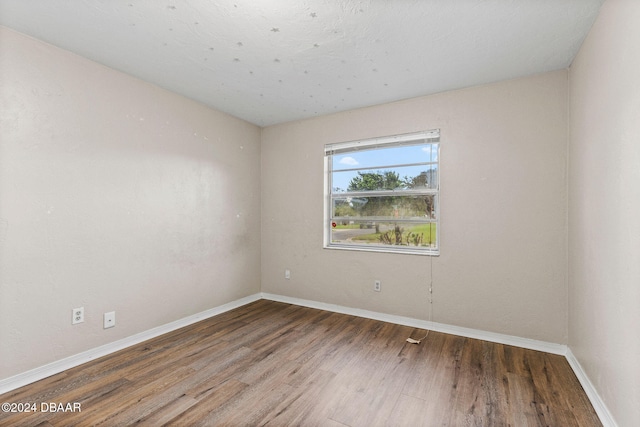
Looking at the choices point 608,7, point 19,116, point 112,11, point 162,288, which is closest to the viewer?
point 608,7

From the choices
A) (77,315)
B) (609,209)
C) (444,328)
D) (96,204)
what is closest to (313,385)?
(444,328)

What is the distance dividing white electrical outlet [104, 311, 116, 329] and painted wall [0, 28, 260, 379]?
3 centimetres

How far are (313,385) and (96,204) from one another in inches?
90.3

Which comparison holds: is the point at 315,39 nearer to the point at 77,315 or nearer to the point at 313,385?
the point at 313,385


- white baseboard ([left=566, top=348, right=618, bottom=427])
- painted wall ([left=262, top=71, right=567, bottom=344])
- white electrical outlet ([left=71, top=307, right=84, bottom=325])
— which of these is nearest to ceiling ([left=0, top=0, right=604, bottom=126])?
painted wall ([left=262, top=71, right=567, bottom=344])

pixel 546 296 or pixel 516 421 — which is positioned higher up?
pixel 546 296

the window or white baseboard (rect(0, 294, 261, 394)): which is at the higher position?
the window

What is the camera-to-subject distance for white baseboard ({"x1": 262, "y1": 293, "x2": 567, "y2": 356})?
8.34ft

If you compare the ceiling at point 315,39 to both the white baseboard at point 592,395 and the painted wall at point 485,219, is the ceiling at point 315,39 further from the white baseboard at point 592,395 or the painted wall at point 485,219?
the white baseboard at point 592,395

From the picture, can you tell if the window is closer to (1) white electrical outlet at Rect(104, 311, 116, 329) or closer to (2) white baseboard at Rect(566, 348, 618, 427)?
(2) white baseboard at Rect(566, 348, 618, 427)

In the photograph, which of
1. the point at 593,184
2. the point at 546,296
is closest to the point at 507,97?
the point at 593,184

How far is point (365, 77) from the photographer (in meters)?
2.67

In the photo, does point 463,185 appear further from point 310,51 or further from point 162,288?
point 162,288

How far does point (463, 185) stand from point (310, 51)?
1.95 m
